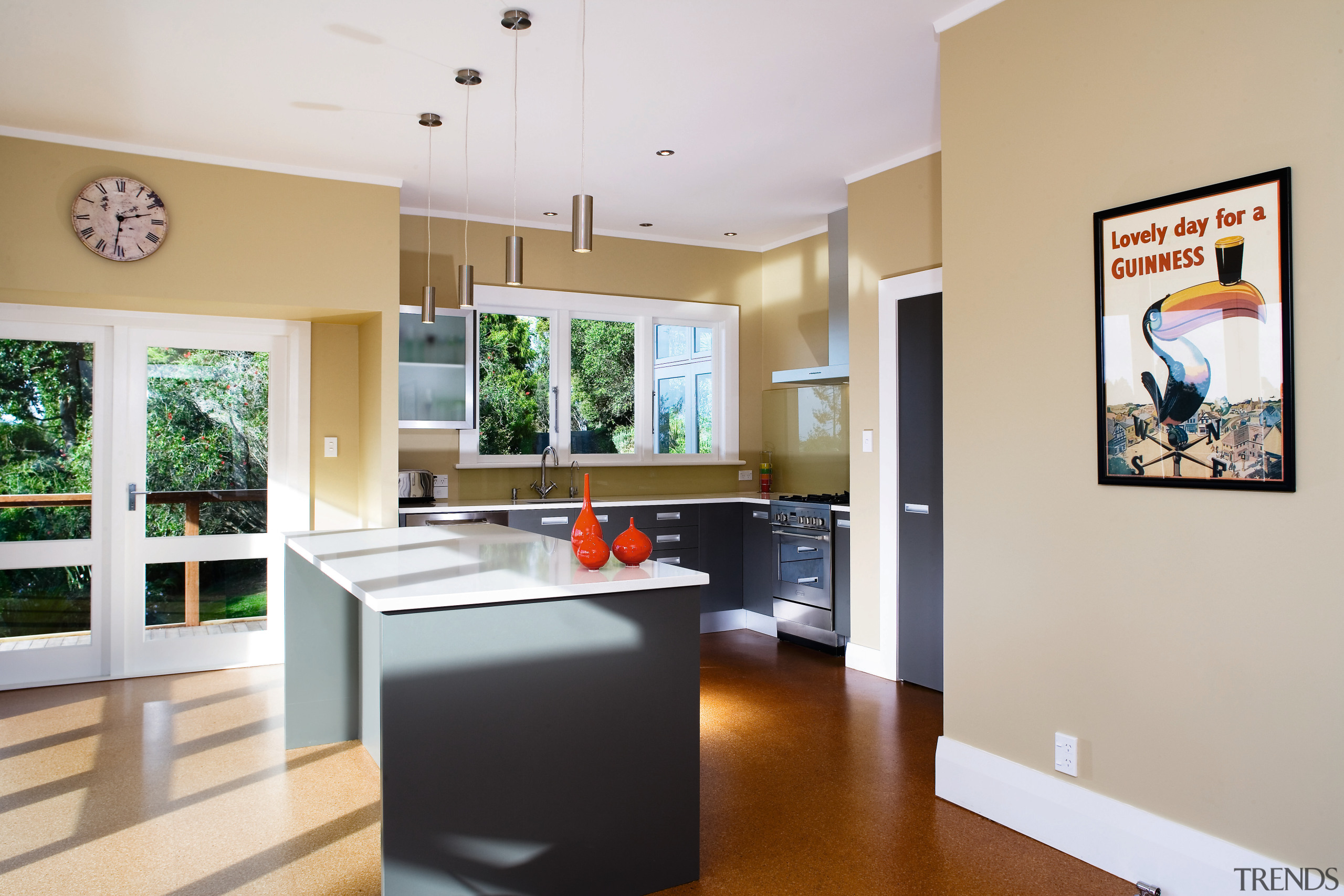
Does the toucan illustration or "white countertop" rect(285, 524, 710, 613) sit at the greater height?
the toucan illustration

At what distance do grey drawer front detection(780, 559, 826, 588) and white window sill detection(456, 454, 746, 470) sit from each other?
1196 mm

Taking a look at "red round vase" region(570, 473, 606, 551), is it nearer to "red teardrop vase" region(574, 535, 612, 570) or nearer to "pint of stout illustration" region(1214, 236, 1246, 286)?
"red teardrop vase" region(574, 535, 612, 570)

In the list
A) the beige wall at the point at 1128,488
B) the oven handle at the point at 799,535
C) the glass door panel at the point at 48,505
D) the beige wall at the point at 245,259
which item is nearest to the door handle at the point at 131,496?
the glass door panel at the point at 48,505

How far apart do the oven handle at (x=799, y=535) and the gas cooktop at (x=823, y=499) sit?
0.19 meters

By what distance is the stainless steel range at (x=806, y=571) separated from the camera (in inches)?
194

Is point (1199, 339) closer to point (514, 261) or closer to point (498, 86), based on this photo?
point (514, 261)

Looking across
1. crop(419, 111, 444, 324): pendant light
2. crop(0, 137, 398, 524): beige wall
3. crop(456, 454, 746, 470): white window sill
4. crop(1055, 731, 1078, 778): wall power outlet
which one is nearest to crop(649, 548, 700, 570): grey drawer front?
crop(456, 454, 746, 470): white window sill

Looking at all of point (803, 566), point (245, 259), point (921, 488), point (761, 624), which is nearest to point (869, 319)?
point (921, 488)

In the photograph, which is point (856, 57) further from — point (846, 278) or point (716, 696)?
point (716, 696)

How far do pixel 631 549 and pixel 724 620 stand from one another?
3294 millimetres

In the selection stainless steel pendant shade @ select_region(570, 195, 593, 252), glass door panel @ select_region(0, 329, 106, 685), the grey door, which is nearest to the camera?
stainless steel pendant shade @ select_region(570, 195, 593, 252)

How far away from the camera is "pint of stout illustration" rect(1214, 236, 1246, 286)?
2160mm

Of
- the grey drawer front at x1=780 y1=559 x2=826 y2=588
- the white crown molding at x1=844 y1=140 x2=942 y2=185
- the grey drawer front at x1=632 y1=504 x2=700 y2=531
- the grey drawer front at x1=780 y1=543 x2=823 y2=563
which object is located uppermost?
the white crown molding at x1=844 y1=140 x2=942 y2=185

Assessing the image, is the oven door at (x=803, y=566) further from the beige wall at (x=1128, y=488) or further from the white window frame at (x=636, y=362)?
the beige wall at (x=1128, y=488)
